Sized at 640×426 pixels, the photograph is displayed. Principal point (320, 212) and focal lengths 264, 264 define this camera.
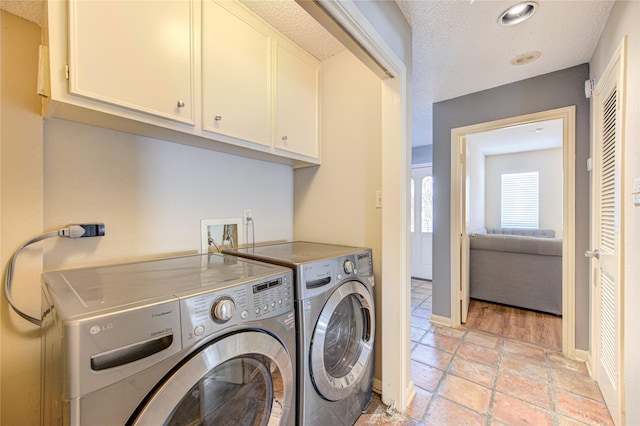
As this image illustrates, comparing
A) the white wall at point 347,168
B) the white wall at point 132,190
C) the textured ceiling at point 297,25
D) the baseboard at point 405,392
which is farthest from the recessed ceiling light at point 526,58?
the baseboard at point 405,392

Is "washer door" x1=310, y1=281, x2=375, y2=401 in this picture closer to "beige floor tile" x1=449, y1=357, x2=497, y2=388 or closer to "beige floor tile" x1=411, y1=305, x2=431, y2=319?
"beige floor tile" x1=449, y1=357, x2=497, y2=388

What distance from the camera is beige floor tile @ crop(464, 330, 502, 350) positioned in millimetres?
2379

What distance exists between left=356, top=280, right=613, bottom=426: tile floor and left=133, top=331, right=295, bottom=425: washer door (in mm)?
780

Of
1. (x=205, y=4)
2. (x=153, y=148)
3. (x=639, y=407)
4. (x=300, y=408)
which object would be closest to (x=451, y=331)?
(x=639, y=407)

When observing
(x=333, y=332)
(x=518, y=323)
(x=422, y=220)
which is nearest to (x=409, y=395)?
(x=333, y=332)

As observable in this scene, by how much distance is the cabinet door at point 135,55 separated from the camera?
3.25 feet

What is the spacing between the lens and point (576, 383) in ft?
6.10

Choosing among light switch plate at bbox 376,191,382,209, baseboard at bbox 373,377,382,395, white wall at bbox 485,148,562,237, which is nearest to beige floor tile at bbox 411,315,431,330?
baseboard at bbox 373,377,382,395

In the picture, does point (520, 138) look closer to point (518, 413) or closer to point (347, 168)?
point (347, 168)

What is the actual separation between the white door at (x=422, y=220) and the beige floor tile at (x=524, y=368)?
8.12 ft

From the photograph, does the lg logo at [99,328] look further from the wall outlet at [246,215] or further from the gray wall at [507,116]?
the gray wall at [507,116]

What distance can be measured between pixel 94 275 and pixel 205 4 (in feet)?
4.52

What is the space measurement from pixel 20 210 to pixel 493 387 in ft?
9.29

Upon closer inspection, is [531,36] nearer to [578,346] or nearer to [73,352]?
[578,346]
